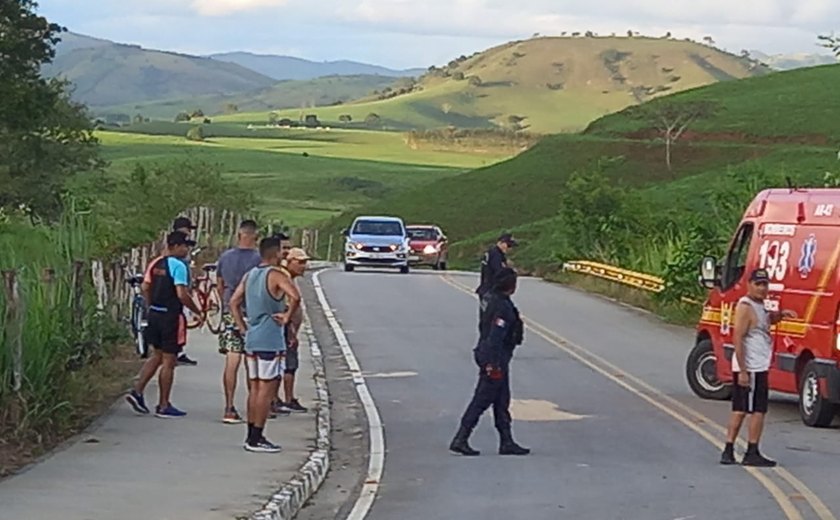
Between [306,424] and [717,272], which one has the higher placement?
[717,272]

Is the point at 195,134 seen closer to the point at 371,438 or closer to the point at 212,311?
the point at 212,311

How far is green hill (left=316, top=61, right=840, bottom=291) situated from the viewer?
5673 centimetres

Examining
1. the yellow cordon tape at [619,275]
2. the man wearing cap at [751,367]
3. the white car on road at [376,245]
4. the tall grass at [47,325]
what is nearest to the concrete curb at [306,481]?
the tall grass at [47,325]

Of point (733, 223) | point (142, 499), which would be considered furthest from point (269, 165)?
point (142, 499)

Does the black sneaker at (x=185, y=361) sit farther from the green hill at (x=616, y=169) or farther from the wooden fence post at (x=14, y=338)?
the green hill at (x=616, y=169)

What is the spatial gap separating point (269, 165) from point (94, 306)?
119318 mm

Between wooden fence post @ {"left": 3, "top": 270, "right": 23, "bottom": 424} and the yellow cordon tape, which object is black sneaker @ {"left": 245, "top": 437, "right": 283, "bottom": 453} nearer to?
wooden fence post @ {"left": 3, "top": 270, "right": 23, "bottom": 424}

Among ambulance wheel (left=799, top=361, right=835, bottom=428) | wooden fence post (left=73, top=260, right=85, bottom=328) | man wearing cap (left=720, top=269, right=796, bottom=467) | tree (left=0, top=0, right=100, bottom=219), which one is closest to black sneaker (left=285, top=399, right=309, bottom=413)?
wooden fence post (left=73, top=260, right=85, bottom=328)

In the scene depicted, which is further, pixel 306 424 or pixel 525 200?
pixel 525 200

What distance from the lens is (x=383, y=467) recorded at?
47.6 feet

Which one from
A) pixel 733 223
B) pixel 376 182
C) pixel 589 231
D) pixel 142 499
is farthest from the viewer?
pixel 376 182

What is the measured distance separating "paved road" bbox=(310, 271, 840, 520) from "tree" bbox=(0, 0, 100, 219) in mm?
21359

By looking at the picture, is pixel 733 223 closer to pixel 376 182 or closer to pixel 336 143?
pixel 376 182

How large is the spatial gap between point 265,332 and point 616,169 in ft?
252
